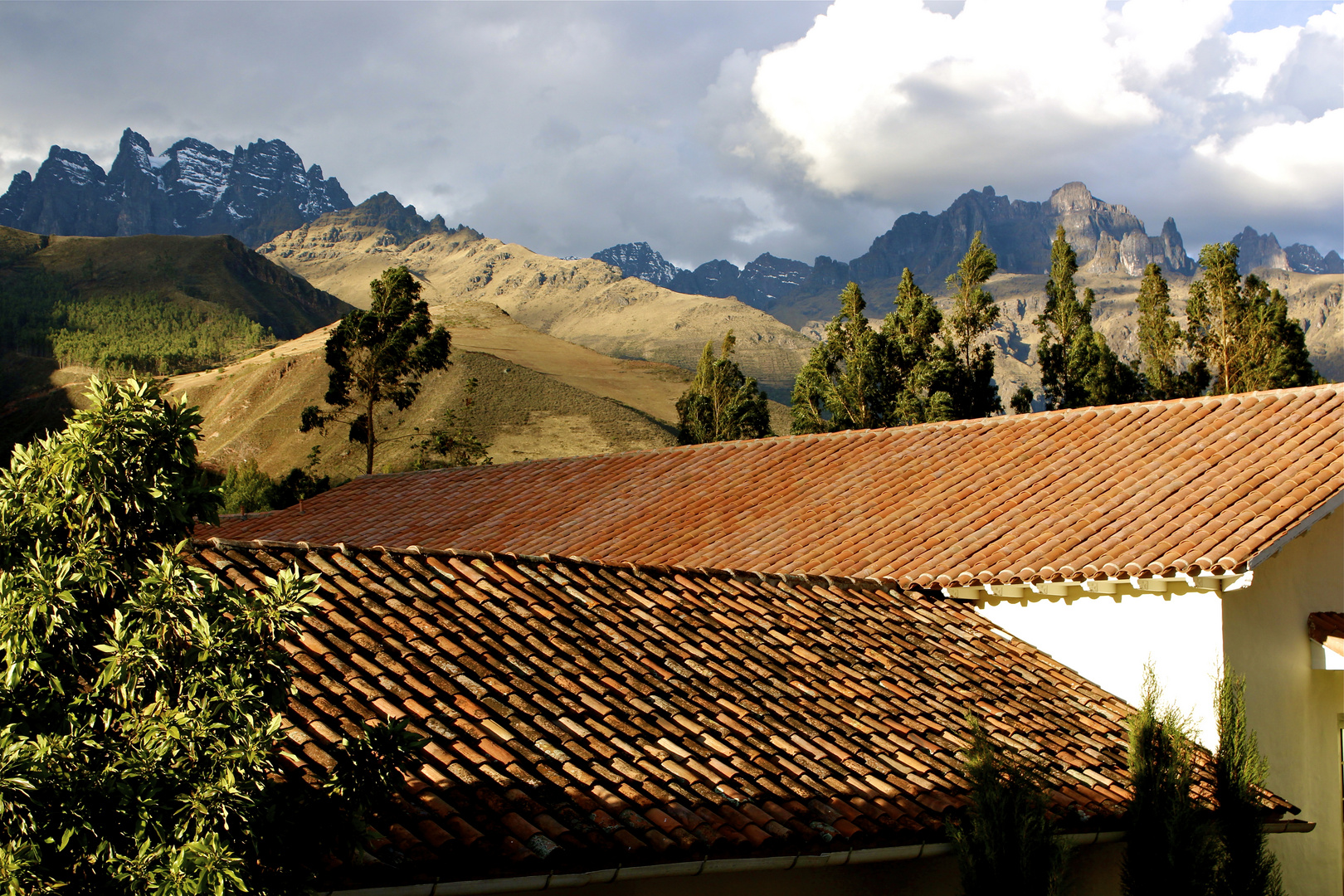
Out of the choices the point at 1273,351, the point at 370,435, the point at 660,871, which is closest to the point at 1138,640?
the point at 660,871

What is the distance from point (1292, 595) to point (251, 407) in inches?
2280

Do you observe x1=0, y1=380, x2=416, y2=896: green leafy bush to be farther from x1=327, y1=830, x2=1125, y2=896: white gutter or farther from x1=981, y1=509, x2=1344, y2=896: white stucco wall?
x1=981, y1=509, x2=1344, y2=896: white stucco wall

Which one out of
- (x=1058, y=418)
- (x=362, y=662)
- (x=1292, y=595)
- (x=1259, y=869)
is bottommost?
(x=1259, y=869)

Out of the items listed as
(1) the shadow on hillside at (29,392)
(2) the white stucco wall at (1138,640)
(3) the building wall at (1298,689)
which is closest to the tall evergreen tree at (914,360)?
(3) the building wall at (1298,689)

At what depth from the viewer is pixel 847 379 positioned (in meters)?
30.7

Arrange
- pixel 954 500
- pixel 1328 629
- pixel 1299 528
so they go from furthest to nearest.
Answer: pixel 954 500 → pixel 1328 629 → pixel 1299 528

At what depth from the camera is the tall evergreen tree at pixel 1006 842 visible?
5.72 metres

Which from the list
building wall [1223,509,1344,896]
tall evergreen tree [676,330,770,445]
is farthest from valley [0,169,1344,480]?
tall evergreen tree [676,330,770,445]

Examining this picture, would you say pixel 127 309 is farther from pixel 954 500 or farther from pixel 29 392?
pixel 954 500

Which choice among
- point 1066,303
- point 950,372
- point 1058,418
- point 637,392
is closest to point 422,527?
point 1058,418

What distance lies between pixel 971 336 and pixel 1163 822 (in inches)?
1038

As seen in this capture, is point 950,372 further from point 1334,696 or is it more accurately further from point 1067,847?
point 1067,847

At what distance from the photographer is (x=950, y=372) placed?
2989cm

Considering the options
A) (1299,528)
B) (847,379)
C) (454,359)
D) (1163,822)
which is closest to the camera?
(1163,822)
